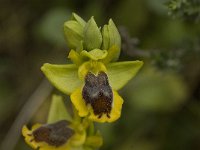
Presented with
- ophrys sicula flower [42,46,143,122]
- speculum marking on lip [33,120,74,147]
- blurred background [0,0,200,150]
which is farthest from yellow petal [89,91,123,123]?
blurred background [0,0,200,150]

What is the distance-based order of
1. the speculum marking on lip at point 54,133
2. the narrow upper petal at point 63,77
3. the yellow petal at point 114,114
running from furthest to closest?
the speculum marking on lip at point 54,133 → the narrow upper petal at point 63,77 → the yellow petal at point 114,114

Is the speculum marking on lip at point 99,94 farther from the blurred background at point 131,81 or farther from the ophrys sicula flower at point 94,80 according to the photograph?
the blurred background at point 131,81

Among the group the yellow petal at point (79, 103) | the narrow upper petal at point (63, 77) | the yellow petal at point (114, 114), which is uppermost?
the narrow upper petal at point (63, 77)

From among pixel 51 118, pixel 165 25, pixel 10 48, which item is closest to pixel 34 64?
pixel 10 48

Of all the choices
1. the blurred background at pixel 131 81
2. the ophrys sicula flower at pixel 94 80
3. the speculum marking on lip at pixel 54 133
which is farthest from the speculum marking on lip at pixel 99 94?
the blurred background at pixel 131 81

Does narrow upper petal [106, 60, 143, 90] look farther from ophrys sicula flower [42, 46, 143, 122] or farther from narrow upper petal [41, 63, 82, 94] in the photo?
narrow upper petal [41, 63, 82, 94]

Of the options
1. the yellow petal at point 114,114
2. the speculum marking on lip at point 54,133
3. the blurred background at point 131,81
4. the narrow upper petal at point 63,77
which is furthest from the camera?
the blurred background at point 131,81

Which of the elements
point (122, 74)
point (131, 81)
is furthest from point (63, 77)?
point (131, 81)
